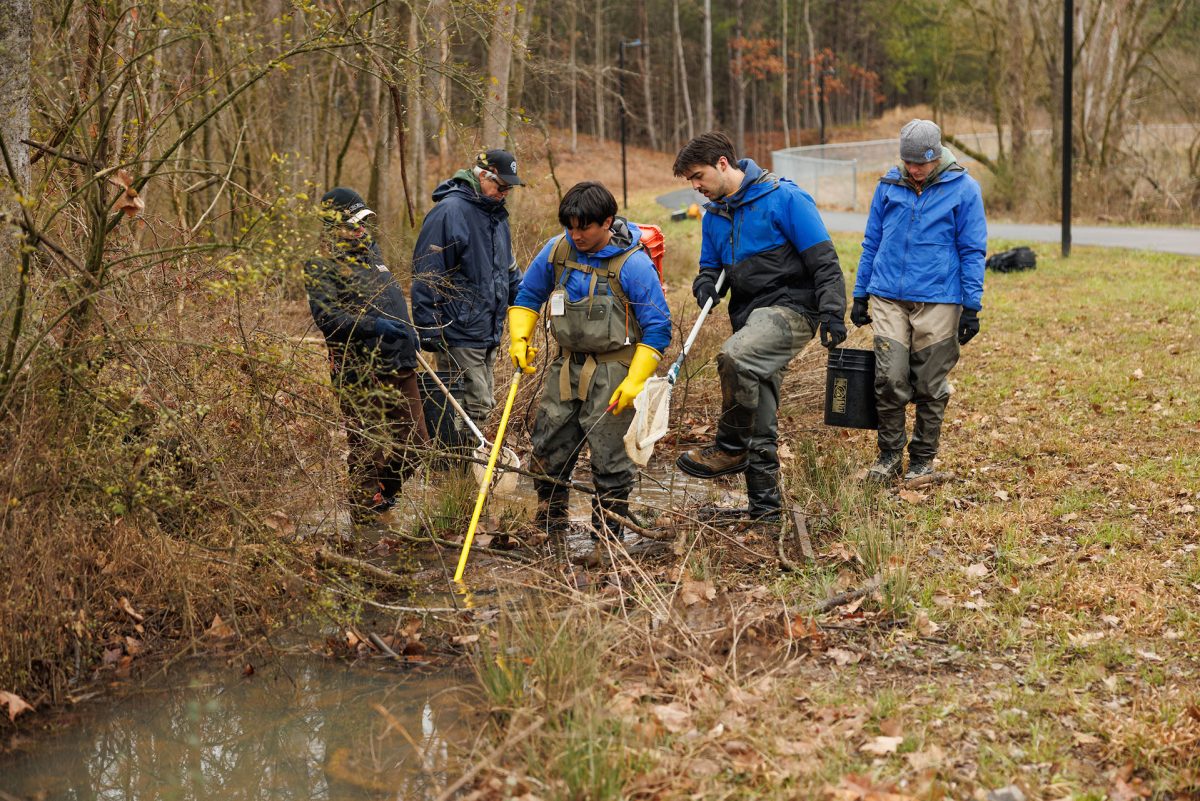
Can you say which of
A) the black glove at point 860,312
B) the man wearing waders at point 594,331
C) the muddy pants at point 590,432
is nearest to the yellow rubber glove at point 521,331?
the man wearing waders at point 594,331

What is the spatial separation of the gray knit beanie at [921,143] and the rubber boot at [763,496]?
6.46 feet

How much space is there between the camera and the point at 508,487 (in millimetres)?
6477

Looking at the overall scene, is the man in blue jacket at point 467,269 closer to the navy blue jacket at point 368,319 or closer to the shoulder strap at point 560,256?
the navy blue jacket at point 368,319

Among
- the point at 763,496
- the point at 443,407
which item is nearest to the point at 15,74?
the point at 443,407

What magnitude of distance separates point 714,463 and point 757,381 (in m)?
0.52

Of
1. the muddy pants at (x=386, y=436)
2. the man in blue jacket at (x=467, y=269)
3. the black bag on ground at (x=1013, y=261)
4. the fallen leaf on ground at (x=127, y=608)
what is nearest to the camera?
the fallen leaf on ground at (x=127, y=608)

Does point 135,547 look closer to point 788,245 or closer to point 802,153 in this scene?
point 788,245

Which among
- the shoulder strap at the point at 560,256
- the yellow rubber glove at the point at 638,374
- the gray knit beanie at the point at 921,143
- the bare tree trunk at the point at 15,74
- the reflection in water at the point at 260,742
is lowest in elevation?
the reflection in water at the point at 260,742

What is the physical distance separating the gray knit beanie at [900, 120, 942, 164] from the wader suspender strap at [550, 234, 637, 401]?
1.87 meters

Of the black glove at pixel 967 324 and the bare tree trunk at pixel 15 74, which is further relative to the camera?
the black glove at pixel 967 324

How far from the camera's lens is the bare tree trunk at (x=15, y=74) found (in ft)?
16.0

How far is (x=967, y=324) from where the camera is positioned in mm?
6887

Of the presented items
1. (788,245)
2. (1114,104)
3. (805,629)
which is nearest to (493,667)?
(805,629)

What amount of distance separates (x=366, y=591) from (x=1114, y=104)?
21918mm
